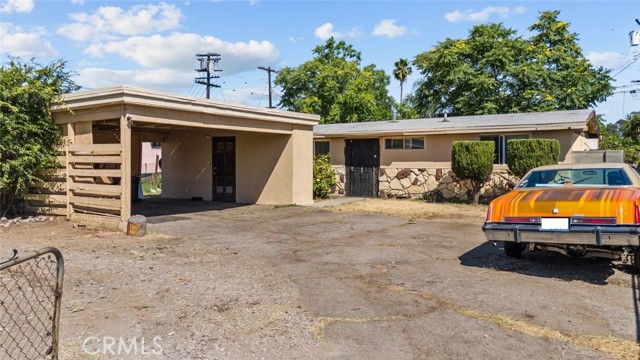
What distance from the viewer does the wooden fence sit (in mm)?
9422

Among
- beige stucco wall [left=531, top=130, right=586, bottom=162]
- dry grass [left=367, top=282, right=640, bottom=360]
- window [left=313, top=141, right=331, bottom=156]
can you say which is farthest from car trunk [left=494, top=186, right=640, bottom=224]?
window [left=313, top=141, right=331, bottom=156]

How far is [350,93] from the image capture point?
31203 mm

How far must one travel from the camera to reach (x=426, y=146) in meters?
16.5

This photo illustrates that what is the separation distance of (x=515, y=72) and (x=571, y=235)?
21258 mm

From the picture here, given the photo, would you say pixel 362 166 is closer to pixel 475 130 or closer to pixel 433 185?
pixel 433 185

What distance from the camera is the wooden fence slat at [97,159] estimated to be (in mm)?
9206

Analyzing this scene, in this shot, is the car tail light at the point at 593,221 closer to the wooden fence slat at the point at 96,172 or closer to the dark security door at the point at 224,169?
the wooden fence slat at the point at 96,172

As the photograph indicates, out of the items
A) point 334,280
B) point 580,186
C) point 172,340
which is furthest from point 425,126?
point 172,340

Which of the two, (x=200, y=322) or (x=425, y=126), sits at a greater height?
(x=425, y=126)

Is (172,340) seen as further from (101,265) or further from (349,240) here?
(349,240)

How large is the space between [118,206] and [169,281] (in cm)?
447

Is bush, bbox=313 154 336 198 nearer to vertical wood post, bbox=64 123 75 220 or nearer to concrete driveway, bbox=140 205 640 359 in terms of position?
concrete driveway, bbox=140 205 640 359

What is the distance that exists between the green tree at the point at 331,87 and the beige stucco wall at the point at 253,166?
50.1ft

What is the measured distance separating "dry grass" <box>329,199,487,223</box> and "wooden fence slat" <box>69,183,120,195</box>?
21.4 feet
